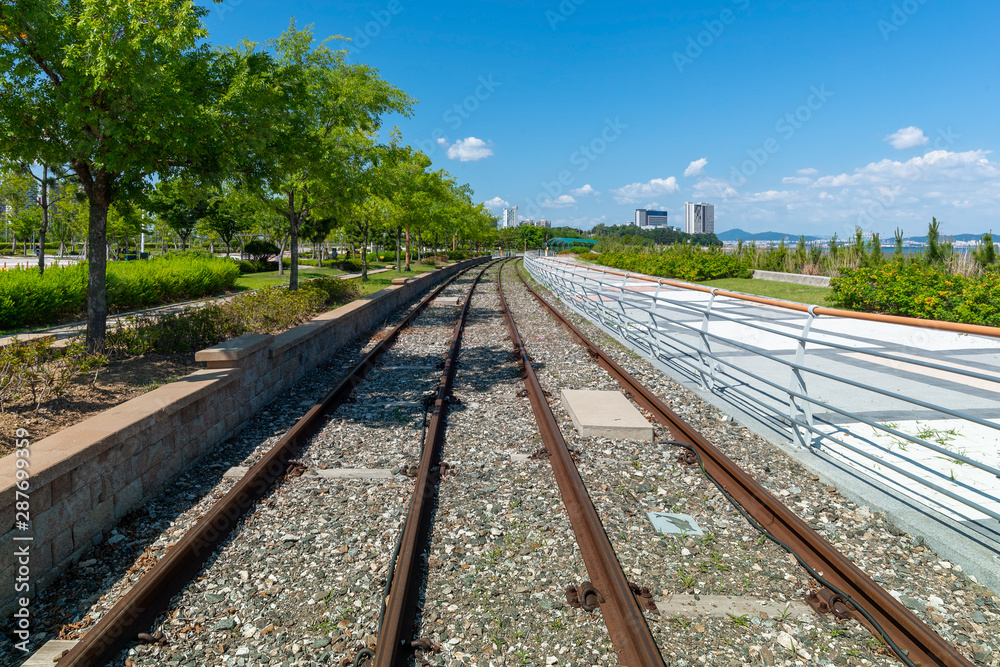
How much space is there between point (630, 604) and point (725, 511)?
170 centimetres

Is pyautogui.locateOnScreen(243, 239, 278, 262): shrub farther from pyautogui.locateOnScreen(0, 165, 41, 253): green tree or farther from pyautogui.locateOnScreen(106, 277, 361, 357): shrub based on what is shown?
pyautogui.locateOnScreen(106, 277, 361, 357): shrub

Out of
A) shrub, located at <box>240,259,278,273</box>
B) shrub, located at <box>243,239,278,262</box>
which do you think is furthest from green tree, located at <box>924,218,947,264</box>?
shrub, located at <box>243,239,278,262</box>

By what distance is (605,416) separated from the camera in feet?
20.8

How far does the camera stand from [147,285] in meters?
16.9

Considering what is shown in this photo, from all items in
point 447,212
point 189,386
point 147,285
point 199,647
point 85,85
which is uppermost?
point 447,212

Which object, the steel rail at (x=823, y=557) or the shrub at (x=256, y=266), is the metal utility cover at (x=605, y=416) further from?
the shrub at (x=256, y=266)

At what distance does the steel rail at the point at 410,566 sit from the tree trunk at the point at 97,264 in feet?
14.9

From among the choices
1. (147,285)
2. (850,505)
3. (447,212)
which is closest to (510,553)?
(850,505)

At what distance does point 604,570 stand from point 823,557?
144 centimetres

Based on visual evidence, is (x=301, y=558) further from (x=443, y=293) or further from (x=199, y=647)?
(x=443, y=293)

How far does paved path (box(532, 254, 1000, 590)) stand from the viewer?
13.2ft

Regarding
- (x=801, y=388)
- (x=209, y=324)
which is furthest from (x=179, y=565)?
(x=209, y=324)

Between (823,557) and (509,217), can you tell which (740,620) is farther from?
(509,217)

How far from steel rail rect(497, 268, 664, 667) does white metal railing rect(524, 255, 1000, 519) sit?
2000 millimetres
